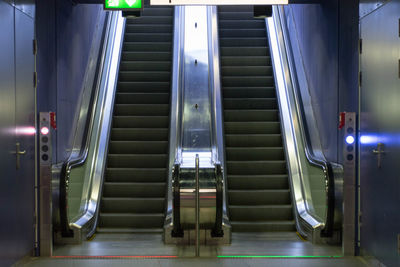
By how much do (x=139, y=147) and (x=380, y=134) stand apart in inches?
199

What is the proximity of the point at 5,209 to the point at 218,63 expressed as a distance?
6.55m

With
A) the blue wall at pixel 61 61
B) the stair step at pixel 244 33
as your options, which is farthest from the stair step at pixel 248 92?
the blue wall at pixel 61 61

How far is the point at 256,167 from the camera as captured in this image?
29.8 ft

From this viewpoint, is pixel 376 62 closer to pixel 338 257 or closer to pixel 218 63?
pixel 338 257

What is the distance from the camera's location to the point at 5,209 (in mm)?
5078

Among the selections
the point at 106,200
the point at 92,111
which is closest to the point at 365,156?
the point at 106,200

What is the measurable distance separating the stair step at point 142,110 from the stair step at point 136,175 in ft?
5.22

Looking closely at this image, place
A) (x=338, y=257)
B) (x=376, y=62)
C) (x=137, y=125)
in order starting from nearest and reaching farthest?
(x=376, y=62) → (x=338, y=257) → (x=137, y=125)

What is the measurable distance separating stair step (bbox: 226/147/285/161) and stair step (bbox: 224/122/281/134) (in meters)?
0.58

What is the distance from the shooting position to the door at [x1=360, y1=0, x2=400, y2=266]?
497cm

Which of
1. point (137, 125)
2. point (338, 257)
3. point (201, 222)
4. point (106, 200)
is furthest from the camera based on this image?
point (137, 125)

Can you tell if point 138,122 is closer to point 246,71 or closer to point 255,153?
point 255,153

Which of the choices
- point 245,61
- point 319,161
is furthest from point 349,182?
point 245,61

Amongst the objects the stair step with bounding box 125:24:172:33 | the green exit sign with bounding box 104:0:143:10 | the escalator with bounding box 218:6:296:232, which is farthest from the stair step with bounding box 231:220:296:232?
the stair step with bounding box 125:24:172:33
